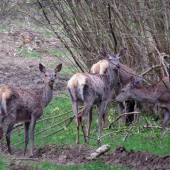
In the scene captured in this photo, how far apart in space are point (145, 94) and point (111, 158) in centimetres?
323

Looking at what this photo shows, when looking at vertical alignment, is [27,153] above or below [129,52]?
below

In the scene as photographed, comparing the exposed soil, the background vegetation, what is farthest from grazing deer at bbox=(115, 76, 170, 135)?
the exposed soil

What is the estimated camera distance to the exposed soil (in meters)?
6.99

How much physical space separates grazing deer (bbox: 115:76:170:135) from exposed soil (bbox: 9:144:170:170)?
8.36ft

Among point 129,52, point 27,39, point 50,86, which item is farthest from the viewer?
point 27,39

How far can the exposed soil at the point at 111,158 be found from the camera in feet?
22.9

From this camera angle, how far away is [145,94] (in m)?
10.2

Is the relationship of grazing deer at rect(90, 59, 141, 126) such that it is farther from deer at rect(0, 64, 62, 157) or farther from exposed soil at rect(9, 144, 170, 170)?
exposed soil at rect(9, 144, 170, 170)

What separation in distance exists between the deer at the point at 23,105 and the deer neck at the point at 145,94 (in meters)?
2.53

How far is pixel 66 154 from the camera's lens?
8359mm

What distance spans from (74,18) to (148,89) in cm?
373

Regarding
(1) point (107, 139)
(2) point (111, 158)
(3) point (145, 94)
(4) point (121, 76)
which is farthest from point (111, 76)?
(2) point (111, 158)

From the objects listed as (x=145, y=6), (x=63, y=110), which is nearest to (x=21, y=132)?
(x=63, y=110)

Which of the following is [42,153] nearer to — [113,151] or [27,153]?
[27,153]
